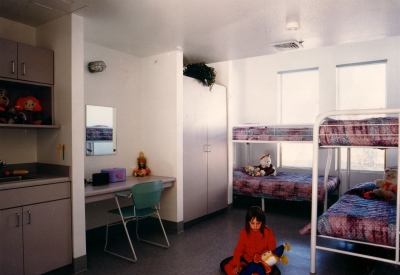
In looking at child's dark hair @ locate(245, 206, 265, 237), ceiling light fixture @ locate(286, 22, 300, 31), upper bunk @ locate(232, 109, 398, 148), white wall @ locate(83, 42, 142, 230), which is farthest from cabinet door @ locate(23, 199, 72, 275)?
ceiling light fixture @ locate(286, 22, 300, 31)

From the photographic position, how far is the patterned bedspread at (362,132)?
2.51m

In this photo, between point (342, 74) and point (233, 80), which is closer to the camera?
point (233, 80)

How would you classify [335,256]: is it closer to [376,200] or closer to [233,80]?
[376,200]

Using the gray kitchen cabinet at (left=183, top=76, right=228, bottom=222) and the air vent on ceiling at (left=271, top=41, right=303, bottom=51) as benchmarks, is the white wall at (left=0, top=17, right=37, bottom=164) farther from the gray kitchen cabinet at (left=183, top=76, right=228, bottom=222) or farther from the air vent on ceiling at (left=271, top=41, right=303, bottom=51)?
the air vent on ceiling at (left=271, top=41, right=303, bottom=51)

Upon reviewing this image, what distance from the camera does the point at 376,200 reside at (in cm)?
337

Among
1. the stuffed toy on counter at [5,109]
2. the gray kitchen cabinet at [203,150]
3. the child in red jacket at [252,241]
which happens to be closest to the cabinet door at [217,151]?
the gray kitchen cabinet at [203,150]

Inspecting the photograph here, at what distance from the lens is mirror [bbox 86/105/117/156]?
368 cm

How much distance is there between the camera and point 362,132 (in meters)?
2.60

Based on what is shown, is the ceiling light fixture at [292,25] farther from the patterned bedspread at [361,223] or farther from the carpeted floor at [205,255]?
the carpeted floor at [205,255]

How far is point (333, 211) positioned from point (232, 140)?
2.42 meters

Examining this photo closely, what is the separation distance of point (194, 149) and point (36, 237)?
2255mm

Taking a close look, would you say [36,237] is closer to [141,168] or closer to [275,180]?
[141,168]

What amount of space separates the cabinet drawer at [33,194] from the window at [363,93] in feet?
15.2

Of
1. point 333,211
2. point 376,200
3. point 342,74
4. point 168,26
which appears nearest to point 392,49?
point 342,74
